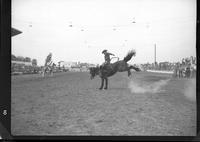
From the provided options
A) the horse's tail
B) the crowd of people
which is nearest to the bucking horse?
the horse's tail

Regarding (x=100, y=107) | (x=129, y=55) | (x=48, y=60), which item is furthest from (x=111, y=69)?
(x=48, y=60)

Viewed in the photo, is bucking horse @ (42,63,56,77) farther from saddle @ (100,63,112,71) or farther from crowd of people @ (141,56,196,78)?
crowd of people @ (141,56,196,78)

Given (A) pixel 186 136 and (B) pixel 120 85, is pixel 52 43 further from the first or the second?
(A) pixel 186 136

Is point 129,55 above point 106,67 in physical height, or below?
above

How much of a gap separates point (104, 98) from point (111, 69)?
0.37m

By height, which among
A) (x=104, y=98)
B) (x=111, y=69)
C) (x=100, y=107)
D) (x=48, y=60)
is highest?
(x=48, y=60)

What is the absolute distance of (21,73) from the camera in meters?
3.06

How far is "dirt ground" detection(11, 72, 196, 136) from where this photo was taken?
2.87m

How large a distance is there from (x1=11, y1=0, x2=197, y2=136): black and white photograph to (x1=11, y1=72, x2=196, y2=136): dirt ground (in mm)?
12

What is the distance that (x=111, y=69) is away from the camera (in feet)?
9.94

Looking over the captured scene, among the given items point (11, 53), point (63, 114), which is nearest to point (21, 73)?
point (11, 53)

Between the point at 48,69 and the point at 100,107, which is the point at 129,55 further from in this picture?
the point at 48,69

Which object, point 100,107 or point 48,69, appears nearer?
point 100,107

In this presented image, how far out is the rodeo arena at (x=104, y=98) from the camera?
287 cm
